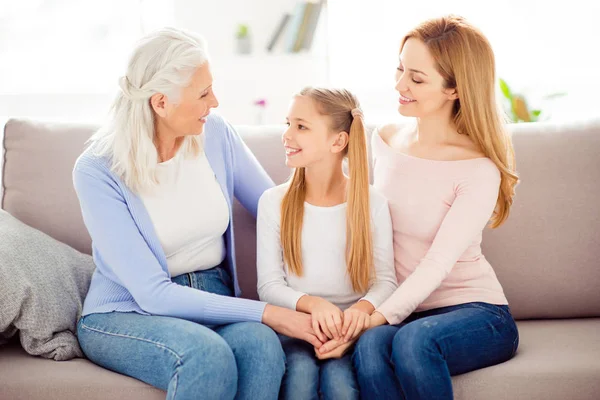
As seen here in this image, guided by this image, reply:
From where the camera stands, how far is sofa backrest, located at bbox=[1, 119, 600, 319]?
2.06 metres

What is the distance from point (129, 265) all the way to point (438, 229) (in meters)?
0.77

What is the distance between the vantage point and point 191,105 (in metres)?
1.83

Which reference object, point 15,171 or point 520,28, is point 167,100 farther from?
point 520,28

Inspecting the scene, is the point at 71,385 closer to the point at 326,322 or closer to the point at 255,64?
the point at 326,322

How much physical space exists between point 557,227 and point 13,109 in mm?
2718

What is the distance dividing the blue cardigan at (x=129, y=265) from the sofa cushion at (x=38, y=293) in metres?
0.07

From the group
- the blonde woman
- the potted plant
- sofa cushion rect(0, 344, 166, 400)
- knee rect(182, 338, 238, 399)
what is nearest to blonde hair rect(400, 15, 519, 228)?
the blonde woman

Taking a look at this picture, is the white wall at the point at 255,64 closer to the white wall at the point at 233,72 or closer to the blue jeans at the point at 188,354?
the white wall at the point at 233,72

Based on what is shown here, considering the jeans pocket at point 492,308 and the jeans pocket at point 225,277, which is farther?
the jeans pocket at point 225,277

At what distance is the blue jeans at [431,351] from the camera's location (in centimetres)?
159

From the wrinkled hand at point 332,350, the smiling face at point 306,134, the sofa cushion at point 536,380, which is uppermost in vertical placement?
the smiling face at point 306,134

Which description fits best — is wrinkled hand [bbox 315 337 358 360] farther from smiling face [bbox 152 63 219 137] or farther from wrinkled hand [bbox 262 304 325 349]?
smiling face [bbox 152 63 219 137]

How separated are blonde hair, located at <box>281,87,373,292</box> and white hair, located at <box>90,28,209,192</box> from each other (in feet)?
1.03

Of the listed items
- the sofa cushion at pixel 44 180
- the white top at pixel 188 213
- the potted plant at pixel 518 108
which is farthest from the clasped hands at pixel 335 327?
the potted plant at pixel 518 108
